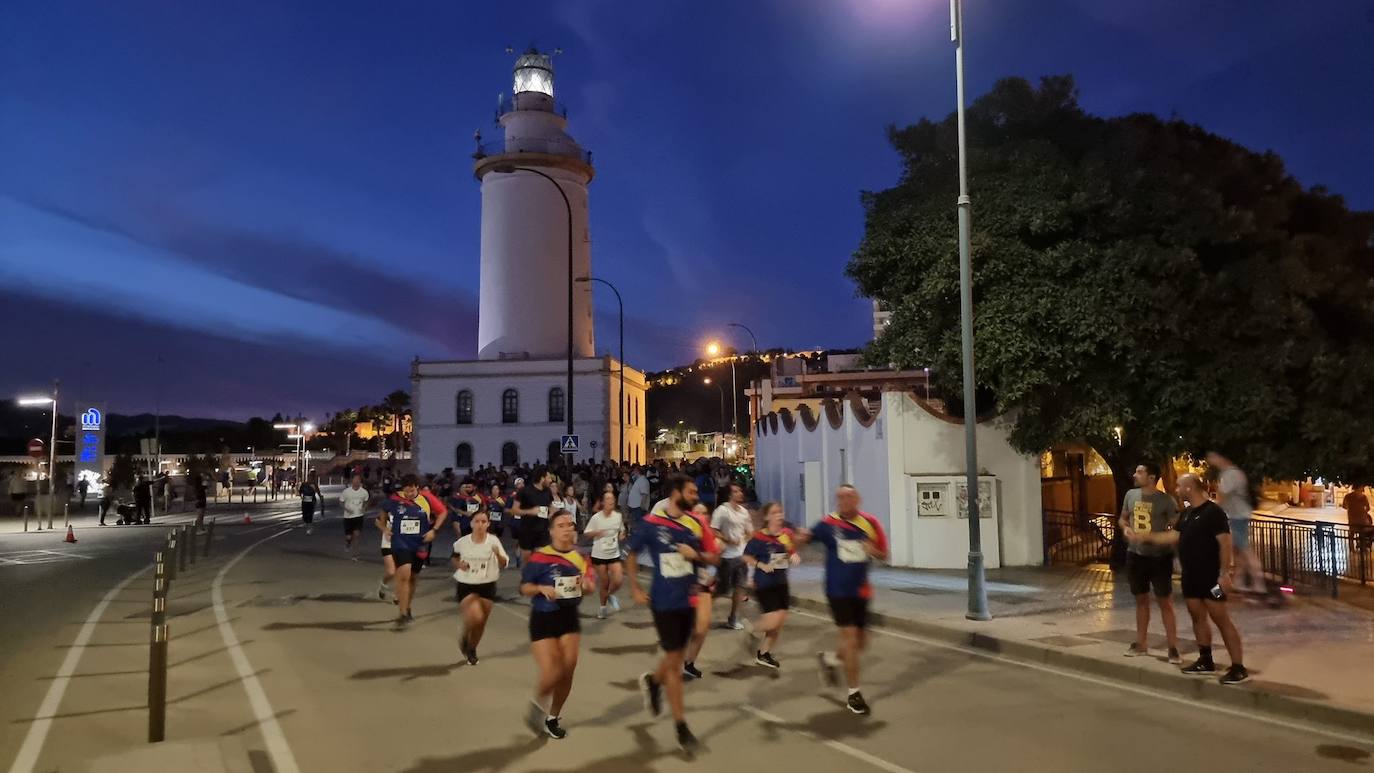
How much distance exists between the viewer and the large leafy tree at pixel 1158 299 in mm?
13727

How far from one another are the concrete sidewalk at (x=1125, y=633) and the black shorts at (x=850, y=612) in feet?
9.43

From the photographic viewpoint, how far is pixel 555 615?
23.0 ft

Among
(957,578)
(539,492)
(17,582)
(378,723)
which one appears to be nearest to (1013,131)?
(957,578)

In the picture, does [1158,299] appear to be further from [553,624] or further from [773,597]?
[553,624]

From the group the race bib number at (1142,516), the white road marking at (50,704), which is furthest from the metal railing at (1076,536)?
the white road marking at (50,704)

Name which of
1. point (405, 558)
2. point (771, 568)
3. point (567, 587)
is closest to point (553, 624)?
point (567, 587)

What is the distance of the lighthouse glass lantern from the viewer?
192 feet

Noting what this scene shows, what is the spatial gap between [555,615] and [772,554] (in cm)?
274

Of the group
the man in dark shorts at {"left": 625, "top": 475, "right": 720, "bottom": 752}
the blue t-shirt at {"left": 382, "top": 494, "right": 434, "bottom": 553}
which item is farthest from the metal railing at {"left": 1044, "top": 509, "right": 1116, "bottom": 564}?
the man in dark shorts at {"left": 625, "top": 475, "right": 720, "bottom": 752}

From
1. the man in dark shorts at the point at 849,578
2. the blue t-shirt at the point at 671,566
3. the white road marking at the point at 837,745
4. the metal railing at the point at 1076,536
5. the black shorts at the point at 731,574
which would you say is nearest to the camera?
the white road marking at the point at 837,745

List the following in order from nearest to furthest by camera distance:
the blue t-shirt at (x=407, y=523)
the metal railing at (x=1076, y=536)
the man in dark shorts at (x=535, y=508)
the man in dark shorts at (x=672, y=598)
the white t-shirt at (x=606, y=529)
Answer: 1. the man in dark shorts at (x=672, y=598)
2. the white t-shirt at (x=606, y=529)
3. the blue t-shirt at (x=407, y=523)
4. the man in dark shorts at (x=535, y=508)
5. the metal railing at (x=1076, y=536)

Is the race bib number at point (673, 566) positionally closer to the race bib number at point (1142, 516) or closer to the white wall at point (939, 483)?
the race bib number at point (1142, 516)

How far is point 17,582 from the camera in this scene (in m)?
16.4

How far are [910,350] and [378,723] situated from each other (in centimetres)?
1125
